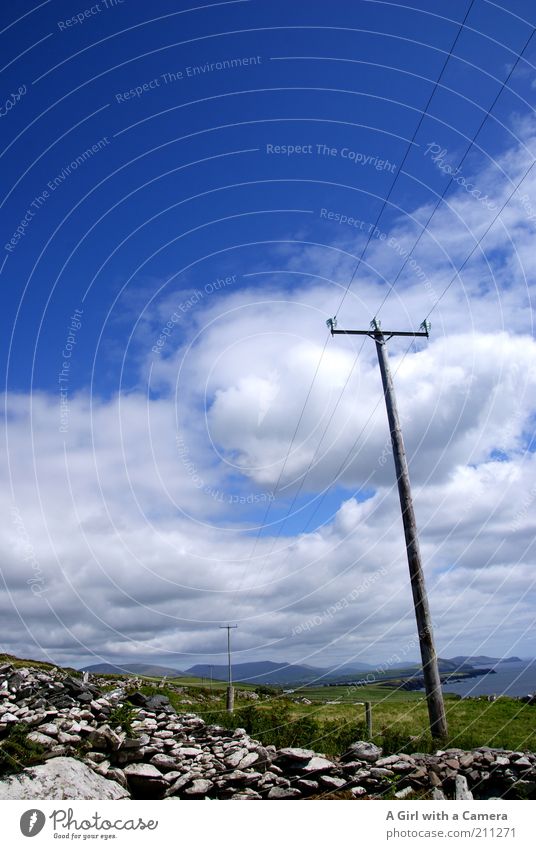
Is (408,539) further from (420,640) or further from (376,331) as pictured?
(376,331)

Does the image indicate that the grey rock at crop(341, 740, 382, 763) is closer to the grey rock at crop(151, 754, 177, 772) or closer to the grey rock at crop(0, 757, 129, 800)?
the grey rock at crop(151, 754, 177, 772)

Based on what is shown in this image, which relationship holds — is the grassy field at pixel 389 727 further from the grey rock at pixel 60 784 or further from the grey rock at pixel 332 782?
the grey rock at pixel 60 784

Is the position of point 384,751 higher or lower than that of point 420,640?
lower

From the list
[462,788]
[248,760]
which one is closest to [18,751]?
[248,760]

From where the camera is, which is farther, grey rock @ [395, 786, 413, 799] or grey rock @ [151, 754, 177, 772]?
grey rock @ [151, 754, 177, 772]

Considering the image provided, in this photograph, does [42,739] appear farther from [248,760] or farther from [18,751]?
[248,760]
